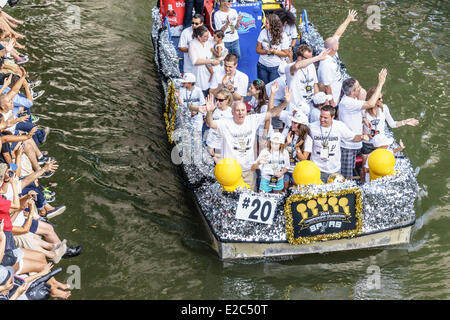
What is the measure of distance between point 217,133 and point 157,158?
294 centimetres

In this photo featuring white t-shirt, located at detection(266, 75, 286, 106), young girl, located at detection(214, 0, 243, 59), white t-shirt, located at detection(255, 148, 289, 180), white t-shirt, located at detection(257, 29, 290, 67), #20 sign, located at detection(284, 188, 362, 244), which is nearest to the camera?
#20 sign, located at detection(284, 188, 362, 244)

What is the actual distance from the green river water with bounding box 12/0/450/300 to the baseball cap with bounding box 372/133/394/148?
4.83 feet

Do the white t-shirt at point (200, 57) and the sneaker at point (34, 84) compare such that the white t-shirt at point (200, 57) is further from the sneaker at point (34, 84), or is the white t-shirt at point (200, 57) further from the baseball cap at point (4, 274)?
the baseball cap at point (4, 274)

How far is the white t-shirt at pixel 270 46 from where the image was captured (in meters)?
10.7

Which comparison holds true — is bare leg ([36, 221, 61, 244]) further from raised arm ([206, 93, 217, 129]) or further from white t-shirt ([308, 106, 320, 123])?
white t-shirt ([308, 106, 320, 123])

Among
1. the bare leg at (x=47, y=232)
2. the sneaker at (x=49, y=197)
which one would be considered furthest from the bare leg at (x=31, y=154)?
the bare leg at (x=47, y=232)

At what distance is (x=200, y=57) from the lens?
1056cm

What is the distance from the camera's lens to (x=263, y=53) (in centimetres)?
1084

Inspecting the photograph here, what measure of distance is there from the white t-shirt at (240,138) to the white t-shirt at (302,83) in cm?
152

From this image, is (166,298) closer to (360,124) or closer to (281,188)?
(281,188)

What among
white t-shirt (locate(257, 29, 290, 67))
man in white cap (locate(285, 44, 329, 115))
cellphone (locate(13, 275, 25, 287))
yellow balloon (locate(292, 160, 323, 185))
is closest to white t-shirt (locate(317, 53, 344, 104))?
man in white cap (locate(285, 44, 329, 115))

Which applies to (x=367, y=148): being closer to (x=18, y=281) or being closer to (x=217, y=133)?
(x=217, y=133)

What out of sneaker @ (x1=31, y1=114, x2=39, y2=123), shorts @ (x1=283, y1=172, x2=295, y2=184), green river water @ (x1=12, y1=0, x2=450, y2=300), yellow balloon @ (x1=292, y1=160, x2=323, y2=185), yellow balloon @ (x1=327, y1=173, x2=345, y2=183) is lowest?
green river water @ (x1=12, y1=0, x2=450, y2=300)

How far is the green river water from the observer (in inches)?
321
